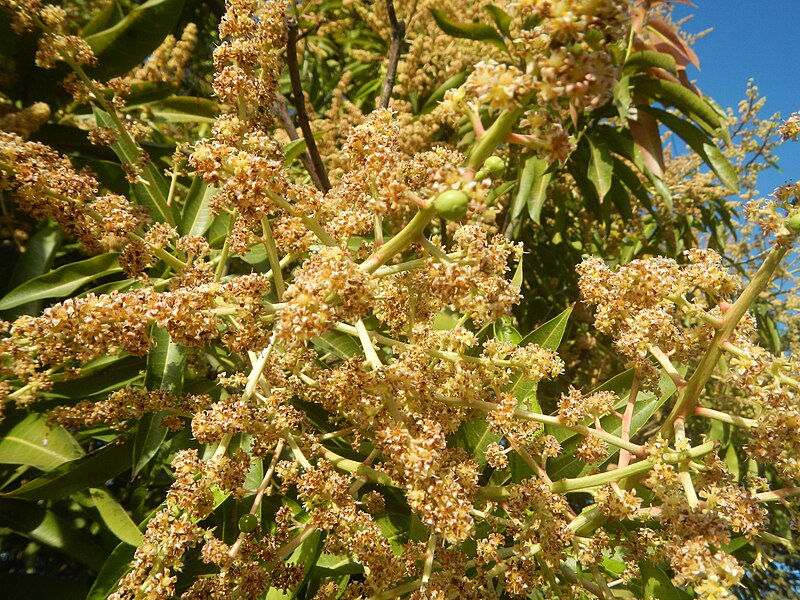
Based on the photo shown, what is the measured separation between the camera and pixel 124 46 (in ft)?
6.07

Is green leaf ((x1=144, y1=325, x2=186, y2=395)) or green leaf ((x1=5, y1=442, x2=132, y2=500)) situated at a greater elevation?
green leaf ((x1=144, y1=325, x2=186, y2=395))

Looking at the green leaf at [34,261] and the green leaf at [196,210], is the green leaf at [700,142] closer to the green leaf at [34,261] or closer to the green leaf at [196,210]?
the green leaf at [196,210]

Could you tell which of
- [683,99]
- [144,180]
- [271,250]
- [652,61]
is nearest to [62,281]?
[144,180]

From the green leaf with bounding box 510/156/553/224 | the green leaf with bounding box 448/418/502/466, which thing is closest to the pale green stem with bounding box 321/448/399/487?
the green leaf with bounding box 448/418/502/466

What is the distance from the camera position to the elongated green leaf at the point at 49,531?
1.54 metres

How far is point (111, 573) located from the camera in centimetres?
119

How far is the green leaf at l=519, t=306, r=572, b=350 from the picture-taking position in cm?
157

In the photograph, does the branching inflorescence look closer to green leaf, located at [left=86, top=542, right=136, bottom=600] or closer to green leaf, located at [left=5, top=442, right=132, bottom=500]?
green leaf, located at [left=86, top=542, right=136, bottom=600]

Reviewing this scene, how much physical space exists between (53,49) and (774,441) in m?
1.79

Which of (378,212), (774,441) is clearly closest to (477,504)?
(774,441)

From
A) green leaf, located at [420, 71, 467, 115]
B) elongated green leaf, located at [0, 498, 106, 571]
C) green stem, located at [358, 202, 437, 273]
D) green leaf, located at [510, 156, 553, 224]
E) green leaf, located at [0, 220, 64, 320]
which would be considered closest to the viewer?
green stem, located at [358, 202, 437, 273]

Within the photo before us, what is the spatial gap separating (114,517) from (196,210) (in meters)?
1.00

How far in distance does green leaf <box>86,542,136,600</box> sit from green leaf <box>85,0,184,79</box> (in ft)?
5.27

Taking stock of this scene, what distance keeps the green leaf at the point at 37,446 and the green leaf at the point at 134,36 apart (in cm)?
125
